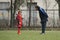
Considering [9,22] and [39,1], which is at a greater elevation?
[39,1]

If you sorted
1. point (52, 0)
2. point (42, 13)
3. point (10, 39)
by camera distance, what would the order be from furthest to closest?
point (52, 0)
point (42, 13)
point (10, 39)

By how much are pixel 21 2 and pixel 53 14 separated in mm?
4389

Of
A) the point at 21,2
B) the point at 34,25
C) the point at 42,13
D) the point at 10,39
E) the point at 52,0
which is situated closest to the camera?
the point at 10,39

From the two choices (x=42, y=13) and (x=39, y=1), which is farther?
(x=39, y=1)

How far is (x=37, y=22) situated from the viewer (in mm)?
36719

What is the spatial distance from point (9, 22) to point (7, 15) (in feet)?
6.45

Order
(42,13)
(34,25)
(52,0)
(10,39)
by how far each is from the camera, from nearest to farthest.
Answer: (10,39) → (42,13) → (34,25) → (52,0)

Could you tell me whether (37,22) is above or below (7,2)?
below

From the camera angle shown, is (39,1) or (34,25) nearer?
(34,25)

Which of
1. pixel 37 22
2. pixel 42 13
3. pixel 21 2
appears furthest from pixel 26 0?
pixel 42 13

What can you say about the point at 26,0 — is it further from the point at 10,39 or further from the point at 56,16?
the point at 10,39

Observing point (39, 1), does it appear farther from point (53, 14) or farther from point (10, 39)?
point (10, 39)

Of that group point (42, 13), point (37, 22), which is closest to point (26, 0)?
point (37, 22)

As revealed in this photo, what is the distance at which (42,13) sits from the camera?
790 inches
